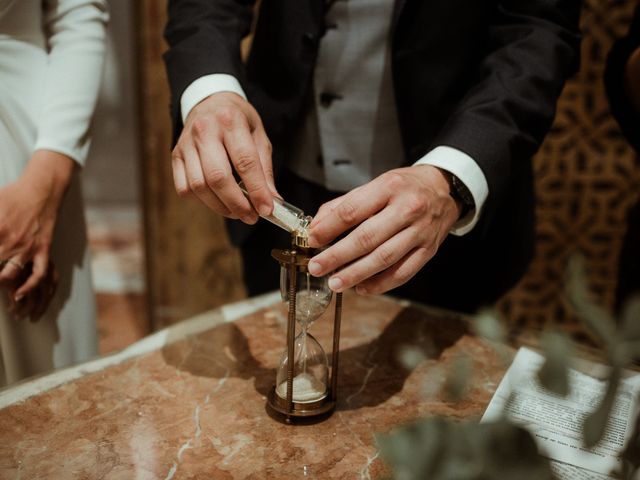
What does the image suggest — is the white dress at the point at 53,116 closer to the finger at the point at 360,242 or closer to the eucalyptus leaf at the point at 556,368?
the finger at the point at 360,242

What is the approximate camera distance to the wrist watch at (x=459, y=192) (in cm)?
105

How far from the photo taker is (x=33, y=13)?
4.14ft

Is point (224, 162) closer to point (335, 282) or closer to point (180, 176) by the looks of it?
point (180, 176)

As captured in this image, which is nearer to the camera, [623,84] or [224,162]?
[224,162]

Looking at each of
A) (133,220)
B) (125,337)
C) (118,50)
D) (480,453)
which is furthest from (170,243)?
(480,453)

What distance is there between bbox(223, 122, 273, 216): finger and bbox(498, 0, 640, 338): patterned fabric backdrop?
2178 mm

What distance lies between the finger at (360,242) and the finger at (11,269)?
67 centimetres

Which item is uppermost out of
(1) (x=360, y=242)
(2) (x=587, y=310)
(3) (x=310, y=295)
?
(2) (x=587, y=310)

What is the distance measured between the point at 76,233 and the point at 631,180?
250 centimetres

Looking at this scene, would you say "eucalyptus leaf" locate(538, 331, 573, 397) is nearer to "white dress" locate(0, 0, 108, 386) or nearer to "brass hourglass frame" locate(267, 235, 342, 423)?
Answer: "brass hourglass frame" locate(267, 235, 342, 423)

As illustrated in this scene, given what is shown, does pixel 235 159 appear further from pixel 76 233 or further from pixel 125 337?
pixel 125 337

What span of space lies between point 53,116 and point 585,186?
2.43 meters

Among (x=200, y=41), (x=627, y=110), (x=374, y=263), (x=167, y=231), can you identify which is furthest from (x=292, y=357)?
(x=167, y=231)

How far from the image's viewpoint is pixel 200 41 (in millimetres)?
1277
